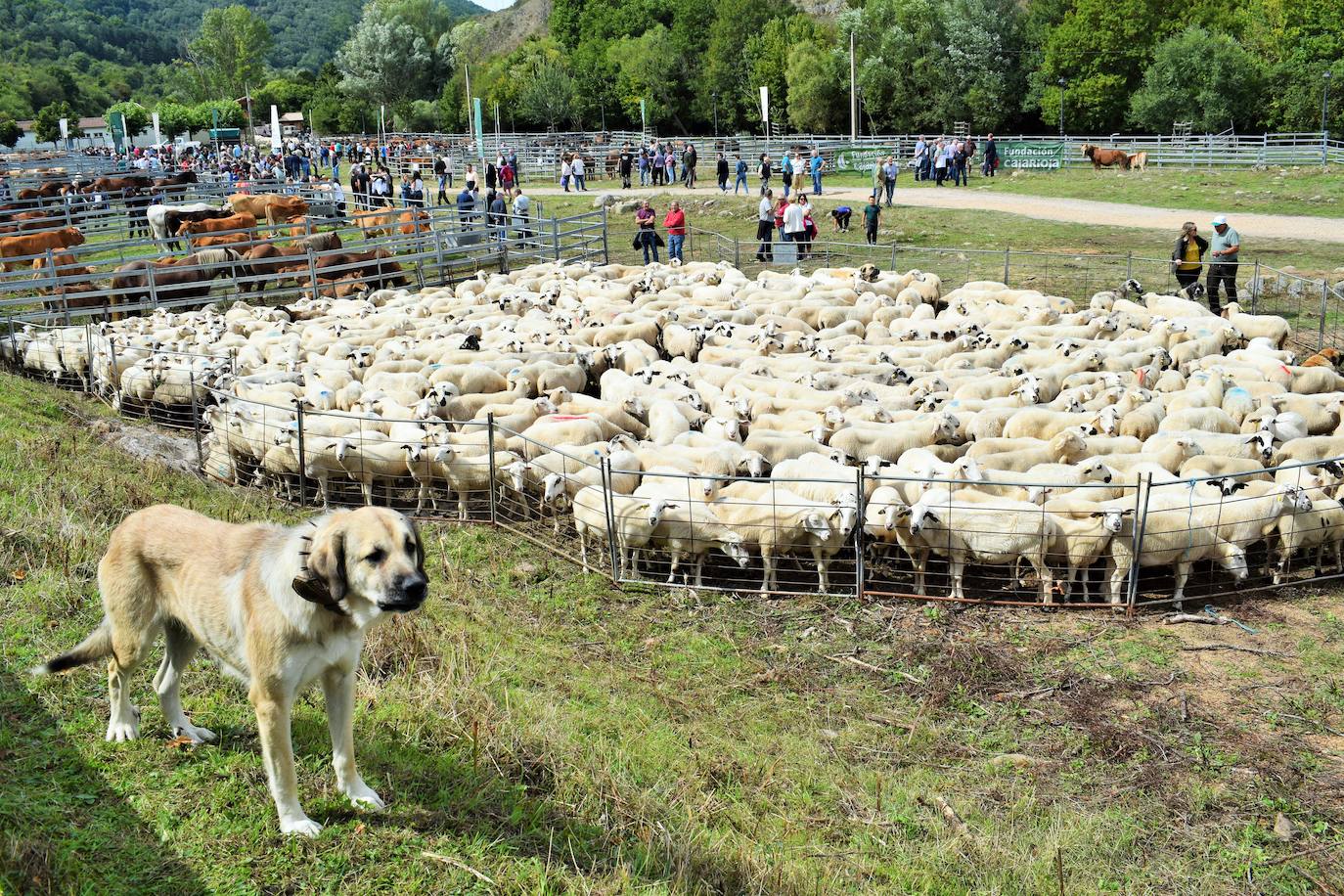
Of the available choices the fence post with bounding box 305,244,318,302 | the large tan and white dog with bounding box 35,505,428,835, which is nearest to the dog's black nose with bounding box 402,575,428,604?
the large tan and white dog with bounding box 35,505,428,835

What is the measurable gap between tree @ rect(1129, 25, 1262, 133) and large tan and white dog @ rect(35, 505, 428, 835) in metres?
62.8

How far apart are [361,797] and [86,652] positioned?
5.26 ft

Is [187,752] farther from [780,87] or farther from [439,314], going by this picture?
[780,87]

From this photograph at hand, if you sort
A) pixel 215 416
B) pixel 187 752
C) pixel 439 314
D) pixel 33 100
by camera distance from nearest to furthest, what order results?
pixel 187 752, pixel 215 416, pixel 439 314, pixel 33 100

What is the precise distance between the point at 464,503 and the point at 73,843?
23.1ft

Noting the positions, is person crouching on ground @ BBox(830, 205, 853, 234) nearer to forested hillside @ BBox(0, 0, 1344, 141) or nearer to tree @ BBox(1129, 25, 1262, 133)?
tree @ BBox(1129, 25, 1262, 133)

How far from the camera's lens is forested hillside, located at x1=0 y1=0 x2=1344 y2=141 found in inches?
2330

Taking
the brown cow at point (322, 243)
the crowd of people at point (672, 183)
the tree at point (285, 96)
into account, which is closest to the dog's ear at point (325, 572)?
the crowd of people at point (672, 183)

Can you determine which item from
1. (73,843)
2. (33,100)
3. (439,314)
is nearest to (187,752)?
(73,843)

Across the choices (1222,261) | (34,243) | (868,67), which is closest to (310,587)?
(1222,261)

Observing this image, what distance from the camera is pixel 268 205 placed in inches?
1256

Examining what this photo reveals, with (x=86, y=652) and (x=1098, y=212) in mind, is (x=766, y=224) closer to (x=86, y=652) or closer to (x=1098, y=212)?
(x=1098, y=212)

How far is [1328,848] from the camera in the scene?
6.36 metres

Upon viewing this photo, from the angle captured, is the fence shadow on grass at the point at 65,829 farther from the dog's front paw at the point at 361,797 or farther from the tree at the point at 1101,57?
the tree at the point at 1101,57
